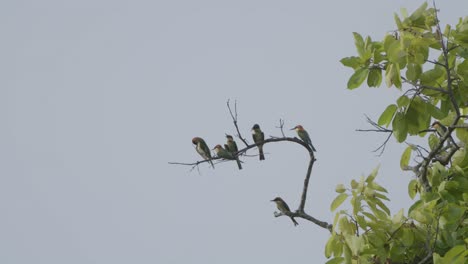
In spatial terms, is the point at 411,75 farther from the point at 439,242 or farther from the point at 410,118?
the point at 439,242

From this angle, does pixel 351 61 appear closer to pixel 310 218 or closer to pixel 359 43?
pixel 359 43

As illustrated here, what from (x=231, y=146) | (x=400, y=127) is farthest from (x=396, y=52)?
(x=231, y=146)

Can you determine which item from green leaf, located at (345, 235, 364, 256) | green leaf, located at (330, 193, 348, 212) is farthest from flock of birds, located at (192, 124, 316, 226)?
green leaf, located at (345, 235, 364, 256)

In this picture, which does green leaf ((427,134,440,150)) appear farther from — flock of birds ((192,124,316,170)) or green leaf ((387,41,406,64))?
flock of birds ((192,124,316,170))

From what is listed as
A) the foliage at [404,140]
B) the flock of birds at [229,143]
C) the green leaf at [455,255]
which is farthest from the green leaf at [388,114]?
the flock of birds at [229,143]

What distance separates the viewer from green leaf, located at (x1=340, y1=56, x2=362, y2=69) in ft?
13.7

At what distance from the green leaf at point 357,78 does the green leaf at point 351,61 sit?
4 cm

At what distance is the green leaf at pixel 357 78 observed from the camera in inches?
164

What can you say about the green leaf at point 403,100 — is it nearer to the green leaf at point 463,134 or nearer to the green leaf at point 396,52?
the green leaf at point 396,52

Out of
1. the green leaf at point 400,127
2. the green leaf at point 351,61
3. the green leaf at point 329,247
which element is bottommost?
the green leaf at point 329,247

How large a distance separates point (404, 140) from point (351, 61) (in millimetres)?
539

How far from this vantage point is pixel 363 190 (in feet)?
13.6

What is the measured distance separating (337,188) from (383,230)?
411 millimetres

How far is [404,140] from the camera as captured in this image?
4.20 m
